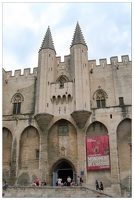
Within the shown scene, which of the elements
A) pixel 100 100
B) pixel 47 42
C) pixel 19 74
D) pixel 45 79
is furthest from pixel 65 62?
pixel 100 100

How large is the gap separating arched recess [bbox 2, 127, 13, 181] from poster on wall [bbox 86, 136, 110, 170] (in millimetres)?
8424

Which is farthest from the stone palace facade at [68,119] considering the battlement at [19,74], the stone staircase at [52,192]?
the stone staircase at [52,192]

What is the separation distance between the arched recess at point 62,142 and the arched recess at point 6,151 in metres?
4.49

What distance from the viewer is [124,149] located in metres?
22.4

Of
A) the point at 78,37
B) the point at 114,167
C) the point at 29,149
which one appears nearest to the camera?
the point at 114,167

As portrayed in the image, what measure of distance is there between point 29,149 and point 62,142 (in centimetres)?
359

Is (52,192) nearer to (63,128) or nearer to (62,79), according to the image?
(63,128)

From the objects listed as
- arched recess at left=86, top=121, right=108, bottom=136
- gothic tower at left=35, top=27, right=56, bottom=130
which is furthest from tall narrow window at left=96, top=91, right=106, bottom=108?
gothic tower at left=35, top=27, right=56, bottom=130

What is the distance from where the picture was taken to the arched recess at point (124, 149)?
846 inches

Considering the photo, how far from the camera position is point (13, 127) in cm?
2553

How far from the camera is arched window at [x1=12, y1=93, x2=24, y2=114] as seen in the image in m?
27.8

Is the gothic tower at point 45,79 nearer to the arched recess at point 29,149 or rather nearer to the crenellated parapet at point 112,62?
the arched recess at point 29,149

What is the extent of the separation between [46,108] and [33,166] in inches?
237

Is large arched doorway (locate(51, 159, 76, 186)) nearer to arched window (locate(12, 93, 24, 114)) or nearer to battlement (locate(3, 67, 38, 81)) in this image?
arched window (locate(12, 93, 24, 114))
